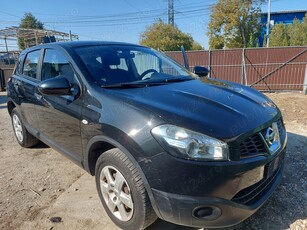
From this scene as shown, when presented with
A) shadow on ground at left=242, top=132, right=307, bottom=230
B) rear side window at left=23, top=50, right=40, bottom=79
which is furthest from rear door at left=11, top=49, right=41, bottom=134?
shadow on ground at left=242, top=132, right=307, bottom=230

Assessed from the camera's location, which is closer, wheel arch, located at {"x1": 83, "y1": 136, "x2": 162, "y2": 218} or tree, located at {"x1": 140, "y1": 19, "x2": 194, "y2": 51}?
wheel arch, located at {"x1": 83, "y1": 136, "x2": 162, "y2": 218}

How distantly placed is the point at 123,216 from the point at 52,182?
1.48 meters

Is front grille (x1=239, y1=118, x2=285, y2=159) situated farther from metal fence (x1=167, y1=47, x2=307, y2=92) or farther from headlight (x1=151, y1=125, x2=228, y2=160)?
metal fence (x1=167, y1=47, x2=307, y2=92)

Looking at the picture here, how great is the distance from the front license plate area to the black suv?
0.01 metres

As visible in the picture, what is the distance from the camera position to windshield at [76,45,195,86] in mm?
2546

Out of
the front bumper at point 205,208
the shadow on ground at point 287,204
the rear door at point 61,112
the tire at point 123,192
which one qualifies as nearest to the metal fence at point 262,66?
the shadow on ground at point 287,204

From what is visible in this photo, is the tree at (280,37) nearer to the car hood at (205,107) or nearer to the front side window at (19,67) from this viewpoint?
the car hood at (205,107)

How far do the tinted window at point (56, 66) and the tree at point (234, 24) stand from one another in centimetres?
2597

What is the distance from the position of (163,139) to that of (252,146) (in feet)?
2.22

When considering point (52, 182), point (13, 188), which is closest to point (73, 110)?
point (52, 182)

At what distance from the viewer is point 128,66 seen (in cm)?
299

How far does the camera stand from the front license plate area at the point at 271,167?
6.35 ft

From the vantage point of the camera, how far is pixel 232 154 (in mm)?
1711

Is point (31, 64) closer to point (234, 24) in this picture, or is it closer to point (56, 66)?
point (56, 66)
